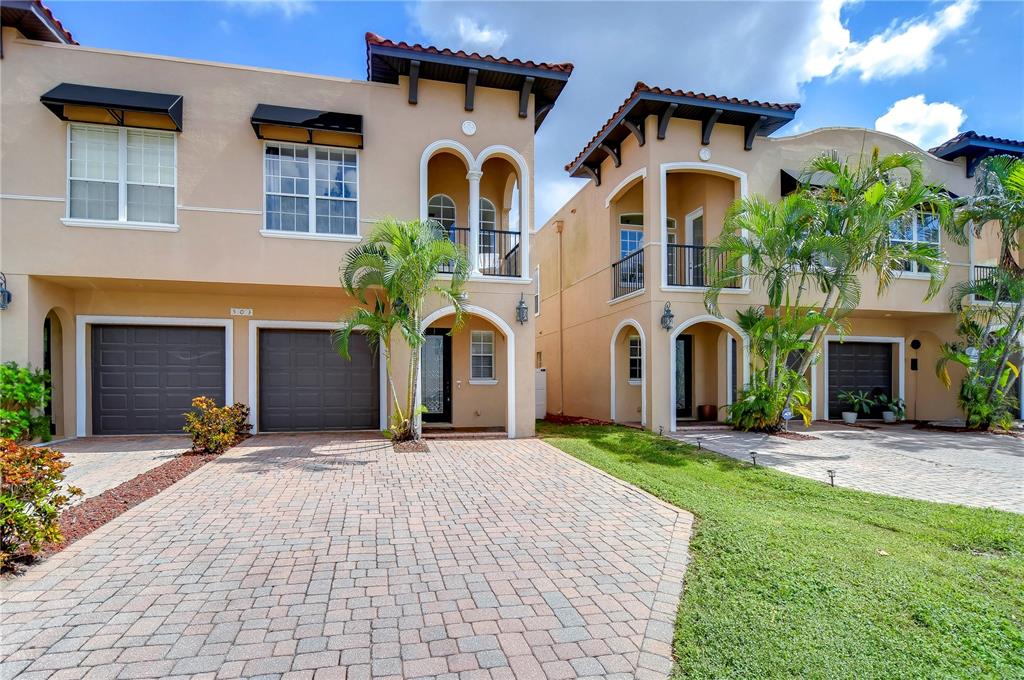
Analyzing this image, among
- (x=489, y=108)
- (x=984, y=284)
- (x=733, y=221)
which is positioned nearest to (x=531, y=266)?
(x=489, y=108)

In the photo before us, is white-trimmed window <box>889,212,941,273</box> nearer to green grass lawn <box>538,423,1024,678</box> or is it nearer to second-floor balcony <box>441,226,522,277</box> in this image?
second-floor balcony <box>441,226,522,277</box>

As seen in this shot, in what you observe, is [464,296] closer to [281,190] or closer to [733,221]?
[281,190]

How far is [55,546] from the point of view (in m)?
4.50

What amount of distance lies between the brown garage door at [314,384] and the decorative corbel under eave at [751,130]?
10.9 metres

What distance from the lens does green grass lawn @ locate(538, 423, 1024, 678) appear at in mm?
2971

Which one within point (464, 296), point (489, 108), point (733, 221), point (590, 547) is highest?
point (489, 108)

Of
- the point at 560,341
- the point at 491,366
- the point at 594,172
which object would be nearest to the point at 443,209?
the point at 491,366

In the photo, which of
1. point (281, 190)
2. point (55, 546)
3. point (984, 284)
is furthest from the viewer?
point (984, 284)

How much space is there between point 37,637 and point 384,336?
6.76m

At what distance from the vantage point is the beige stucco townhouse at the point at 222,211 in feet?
30.6

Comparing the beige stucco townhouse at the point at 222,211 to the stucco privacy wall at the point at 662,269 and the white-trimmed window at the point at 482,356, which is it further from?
the stucco privacy wall at the point at 662,269

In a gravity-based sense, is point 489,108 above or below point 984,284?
above

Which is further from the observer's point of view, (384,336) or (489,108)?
(489,108)

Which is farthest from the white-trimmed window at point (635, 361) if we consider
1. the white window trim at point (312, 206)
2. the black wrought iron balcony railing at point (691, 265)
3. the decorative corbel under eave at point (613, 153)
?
the white window trim at point (312, 206)
